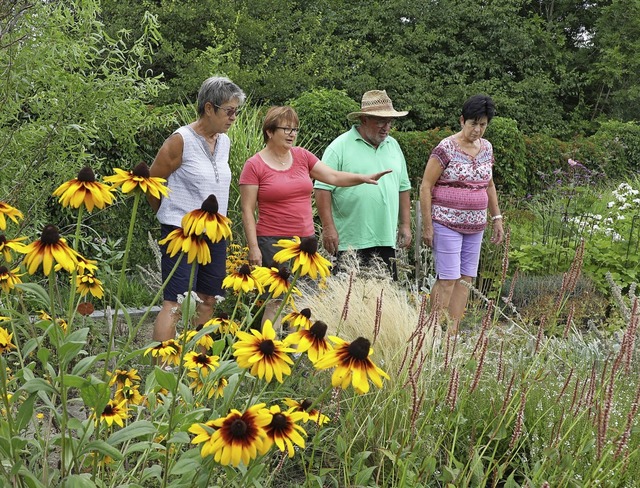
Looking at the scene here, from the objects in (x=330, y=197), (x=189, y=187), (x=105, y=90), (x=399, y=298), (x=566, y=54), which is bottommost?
(x=566, y=54)

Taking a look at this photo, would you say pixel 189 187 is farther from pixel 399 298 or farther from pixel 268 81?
pixel 268 81

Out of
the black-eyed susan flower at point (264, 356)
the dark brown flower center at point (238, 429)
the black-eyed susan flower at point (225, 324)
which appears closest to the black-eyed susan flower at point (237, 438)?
the dark brown flower center at point (238, 429)

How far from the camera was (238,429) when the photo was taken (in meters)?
1.55

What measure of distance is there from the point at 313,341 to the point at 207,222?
384mm

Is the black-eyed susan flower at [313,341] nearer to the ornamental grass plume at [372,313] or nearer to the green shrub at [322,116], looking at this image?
the ornamental grass plume at [372,313]

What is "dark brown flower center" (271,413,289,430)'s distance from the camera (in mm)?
1642

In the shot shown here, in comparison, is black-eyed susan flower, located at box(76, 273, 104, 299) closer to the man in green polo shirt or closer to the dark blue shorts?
the dark blue shorts

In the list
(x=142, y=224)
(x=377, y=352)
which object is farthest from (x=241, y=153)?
(x=377, y=352)

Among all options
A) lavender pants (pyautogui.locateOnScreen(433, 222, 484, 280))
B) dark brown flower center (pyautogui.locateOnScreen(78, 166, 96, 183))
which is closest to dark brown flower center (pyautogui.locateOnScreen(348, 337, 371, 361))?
dark brown flower center (pyautogui.locateOnScreen(78, 166, 96, 183))

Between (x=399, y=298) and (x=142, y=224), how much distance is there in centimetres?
363

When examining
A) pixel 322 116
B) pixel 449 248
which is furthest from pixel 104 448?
pixel 322 116

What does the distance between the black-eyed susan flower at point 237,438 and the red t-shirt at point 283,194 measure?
2.84 m

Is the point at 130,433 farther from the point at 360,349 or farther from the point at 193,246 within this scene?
the point at 360,349

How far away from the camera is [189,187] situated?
3.95 meters
